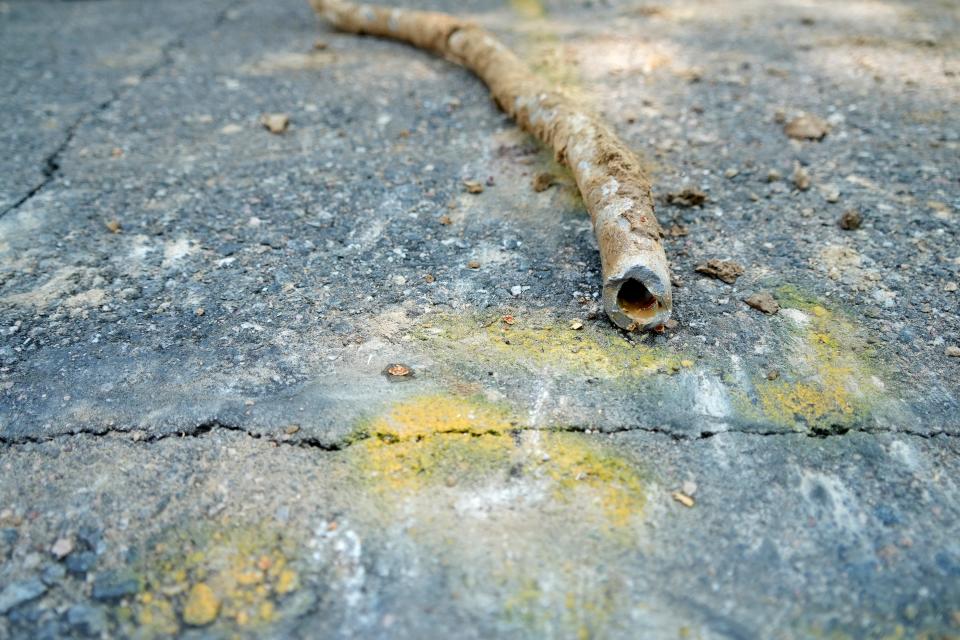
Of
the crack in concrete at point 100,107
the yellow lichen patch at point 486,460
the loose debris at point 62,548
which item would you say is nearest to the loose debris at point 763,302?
the yellow lichen patch at point 486,460

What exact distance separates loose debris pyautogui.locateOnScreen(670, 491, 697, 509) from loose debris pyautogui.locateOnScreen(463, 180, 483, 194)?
1430 mm

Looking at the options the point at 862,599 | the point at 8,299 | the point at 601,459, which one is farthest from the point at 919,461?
the point at 8,299

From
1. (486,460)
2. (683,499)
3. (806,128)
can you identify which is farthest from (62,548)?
(806,128)

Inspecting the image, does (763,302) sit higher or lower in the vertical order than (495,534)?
higher

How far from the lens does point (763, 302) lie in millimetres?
2143

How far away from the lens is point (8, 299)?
88.6 inches

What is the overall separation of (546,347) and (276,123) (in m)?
1.80

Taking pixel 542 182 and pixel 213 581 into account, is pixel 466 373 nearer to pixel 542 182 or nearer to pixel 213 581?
pixel 213 581

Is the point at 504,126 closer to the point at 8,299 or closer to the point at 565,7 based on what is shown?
the point at 565,7

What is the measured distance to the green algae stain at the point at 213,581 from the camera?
145cm

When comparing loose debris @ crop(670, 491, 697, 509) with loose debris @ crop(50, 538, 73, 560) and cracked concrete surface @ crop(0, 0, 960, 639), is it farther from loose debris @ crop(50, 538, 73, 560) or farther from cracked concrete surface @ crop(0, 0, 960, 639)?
loose debris @ crop(50, 538, 73, 560)

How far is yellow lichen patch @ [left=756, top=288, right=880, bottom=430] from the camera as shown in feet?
6.04

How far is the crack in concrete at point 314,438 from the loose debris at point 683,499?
16 centimetres

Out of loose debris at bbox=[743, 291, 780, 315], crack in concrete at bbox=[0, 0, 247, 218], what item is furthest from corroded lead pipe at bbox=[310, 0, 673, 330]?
crack in concrete at bbox=[0, 0, 247, 218]
